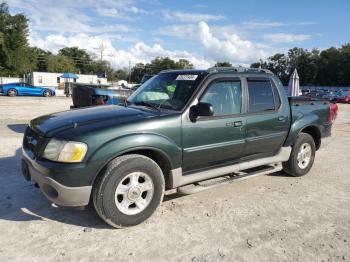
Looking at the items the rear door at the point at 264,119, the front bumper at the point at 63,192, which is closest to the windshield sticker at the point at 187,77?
the rear door at the point at 264,119

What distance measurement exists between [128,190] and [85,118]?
972 millimetres

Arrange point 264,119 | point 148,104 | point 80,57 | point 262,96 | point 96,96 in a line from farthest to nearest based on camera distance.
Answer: point 80,57
point 96,96
point 262,96
point 264,119
point 148,104

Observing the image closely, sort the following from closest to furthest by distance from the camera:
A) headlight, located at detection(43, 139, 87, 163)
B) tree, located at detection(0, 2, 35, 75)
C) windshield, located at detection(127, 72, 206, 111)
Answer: headlight, located at detection(43, 139, 87, 163) → windshield, located at detection(127, 72, 206, 111) → tree, located at detection(0, 2, 35, 75)

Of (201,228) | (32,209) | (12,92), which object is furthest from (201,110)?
(12,92)

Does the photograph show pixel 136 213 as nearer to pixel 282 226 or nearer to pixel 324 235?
pixel 282 226

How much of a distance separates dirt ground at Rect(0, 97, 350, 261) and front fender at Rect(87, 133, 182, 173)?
2.52ft

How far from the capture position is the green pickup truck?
345 centimetres

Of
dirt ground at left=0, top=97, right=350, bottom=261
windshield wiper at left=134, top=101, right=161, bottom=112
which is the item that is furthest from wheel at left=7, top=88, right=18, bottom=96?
windshield wiper at left=134, top=101, right=161, bottom=112

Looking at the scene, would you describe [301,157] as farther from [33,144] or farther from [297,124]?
[33,144]

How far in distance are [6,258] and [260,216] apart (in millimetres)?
2799

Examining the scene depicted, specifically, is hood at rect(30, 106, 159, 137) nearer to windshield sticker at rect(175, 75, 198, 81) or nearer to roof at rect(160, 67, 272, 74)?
windshield sticker at rect(175, 75, 198, 81)

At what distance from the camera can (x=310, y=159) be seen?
5.96 m

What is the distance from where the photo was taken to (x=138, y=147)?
3664mm

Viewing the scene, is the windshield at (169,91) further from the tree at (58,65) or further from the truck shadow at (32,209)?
the tree at (58,65)
